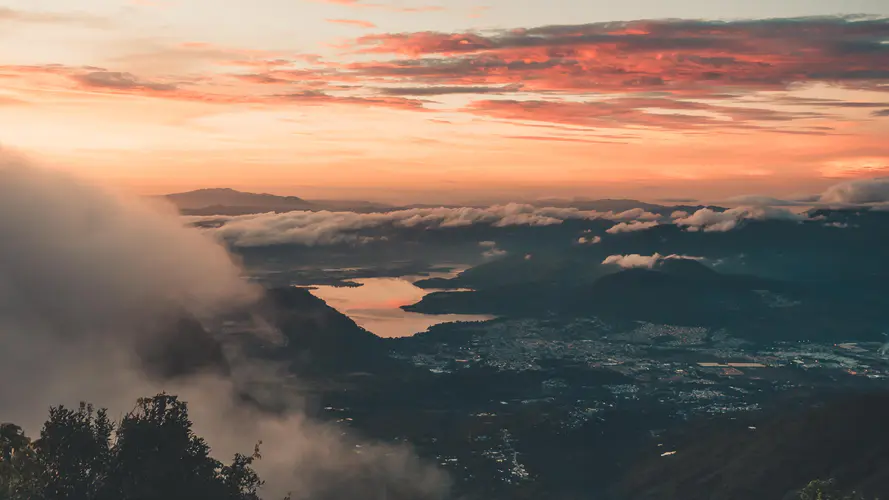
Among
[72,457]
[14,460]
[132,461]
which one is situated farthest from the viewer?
[132,461]

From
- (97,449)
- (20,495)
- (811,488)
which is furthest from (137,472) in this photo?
(811,488)

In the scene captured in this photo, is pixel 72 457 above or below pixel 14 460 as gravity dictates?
below

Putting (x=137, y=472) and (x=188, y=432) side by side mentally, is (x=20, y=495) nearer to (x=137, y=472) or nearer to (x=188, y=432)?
(x=137, y=472)

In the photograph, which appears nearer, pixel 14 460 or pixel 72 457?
pixel 14 460

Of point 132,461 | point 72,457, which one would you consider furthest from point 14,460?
point 132,461

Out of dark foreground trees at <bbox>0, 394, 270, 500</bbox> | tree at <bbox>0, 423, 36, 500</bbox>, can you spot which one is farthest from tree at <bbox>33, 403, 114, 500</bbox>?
tree at <bbox>0, 423, 36, 500</bbox>

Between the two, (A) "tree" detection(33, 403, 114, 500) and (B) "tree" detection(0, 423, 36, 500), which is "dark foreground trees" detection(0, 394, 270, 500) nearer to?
(A) "tree" detection(33, 403, 114, 500)

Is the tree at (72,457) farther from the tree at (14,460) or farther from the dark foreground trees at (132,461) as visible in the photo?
the tree at (14,460)

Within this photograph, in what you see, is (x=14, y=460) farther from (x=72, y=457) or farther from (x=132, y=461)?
(x=132, y=461)

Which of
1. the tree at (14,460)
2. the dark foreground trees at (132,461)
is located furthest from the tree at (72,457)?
the tree at (14,460)

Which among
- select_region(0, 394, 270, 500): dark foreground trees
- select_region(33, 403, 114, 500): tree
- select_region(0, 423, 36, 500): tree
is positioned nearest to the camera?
select_region(0, 423, 36, 500): tree
